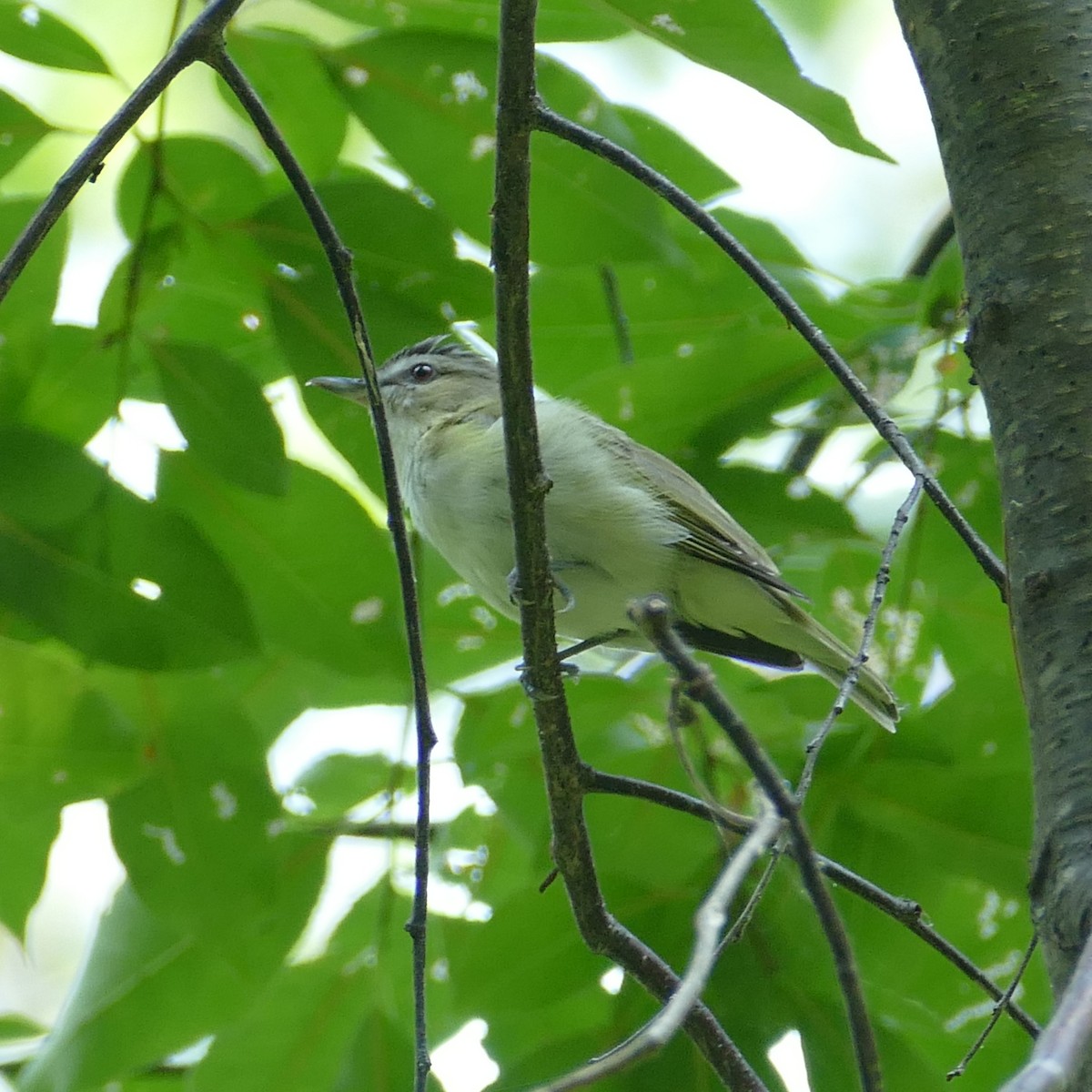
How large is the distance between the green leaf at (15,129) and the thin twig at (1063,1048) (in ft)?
8.07

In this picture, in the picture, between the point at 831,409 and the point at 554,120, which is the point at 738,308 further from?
the point at 554,120

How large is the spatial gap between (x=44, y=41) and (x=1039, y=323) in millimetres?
1857

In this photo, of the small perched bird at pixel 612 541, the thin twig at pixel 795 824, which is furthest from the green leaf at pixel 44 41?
the thin twig at pixel 795 824

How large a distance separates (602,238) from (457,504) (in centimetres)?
90

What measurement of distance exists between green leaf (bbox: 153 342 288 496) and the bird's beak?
16 centimetres

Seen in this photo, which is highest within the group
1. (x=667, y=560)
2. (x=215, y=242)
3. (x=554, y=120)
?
(x=215, y=242)

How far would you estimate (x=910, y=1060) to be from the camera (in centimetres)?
234

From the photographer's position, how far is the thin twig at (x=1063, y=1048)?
34.5 inches

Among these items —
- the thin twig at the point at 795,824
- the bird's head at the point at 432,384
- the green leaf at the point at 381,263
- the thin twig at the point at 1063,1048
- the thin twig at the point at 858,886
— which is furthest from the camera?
the bird's head at the point at 432,384

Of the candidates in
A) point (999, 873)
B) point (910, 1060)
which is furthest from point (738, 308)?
point (910, 1060)

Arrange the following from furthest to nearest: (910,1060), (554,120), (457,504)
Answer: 1. (457,504)
2. (910,1060)
3. (554,120)

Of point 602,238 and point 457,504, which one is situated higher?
point 602,238

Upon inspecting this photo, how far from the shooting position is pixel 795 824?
1082 millimetres

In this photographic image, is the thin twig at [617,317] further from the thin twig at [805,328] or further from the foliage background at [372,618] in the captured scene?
the thin twig at [805,328]
